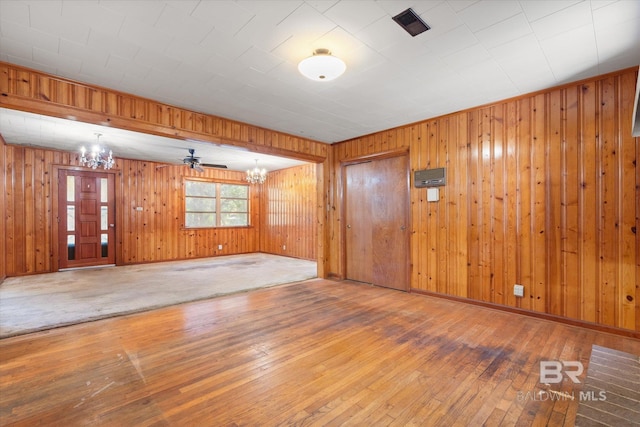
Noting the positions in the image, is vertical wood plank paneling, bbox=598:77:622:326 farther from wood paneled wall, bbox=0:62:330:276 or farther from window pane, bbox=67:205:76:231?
Result: window pane, bbox=67:205:76:231

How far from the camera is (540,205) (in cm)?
326

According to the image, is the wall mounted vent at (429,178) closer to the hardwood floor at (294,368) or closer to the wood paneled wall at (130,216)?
the hardwood floor at (294,368)

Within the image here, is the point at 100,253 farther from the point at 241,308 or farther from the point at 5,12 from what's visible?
the point at 5,12

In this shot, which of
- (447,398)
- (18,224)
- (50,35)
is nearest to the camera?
(447,398)

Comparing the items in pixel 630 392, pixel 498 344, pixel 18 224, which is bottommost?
pixel 498 344

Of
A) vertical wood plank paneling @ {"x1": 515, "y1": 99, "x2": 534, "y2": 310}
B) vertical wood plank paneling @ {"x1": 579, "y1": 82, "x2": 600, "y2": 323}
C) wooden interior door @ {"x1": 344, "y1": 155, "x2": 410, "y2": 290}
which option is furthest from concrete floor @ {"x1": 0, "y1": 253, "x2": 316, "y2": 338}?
vertical wood plank paneling @ {"x1": 579, "y1": 82, "x2": 600, "y2": 323}

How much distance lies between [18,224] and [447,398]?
7.96 m

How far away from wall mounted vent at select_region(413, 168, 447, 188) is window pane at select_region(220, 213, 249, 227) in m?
6.48

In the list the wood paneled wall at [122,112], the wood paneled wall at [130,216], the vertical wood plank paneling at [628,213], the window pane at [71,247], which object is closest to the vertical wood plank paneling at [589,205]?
the vertical wood plank paneling at [628,213]

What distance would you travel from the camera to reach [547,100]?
3221mm

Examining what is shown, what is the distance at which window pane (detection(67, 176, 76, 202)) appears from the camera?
6.40 m

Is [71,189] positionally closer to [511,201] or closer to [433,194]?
[433,194]

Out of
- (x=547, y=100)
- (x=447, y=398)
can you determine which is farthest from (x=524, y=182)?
(x=447, y=398)

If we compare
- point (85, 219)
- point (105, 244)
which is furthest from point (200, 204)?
point (85, 219)
